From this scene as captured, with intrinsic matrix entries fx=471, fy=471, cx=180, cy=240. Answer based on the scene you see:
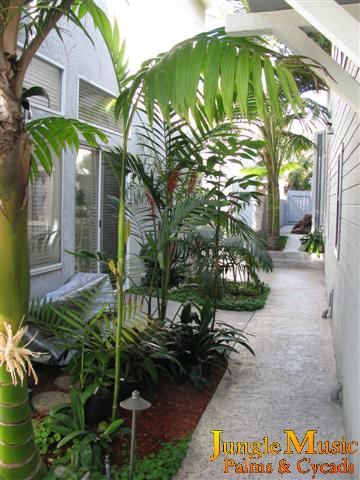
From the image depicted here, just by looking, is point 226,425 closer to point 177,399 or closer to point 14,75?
point 177,399

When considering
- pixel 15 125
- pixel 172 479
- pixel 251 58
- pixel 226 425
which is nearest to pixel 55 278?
pixel 226 425

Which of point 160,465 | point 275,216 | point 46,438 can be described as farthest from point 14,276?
point 275,216

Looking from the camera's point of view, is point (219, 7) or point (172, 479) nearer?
point (172, 479)

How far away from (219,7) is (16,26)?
38.6 ft

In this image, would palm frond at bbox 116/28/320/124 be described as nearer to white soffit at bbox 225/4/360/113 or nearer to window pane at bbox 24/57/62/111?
white soffit at bbox 225/4/360/113

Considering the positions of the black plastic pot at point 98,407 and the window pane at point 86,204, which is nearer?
the black plastic pot at point 98,407

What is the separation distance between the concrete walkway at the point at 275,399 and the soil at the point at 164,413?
9 centimetres

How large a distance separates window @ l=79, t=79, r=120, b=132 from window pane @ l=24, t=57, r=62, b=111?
66cm

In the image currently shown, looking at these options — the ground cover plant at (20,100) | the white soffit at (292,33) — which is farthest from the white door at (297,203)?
the ground cover plant at (20,100)

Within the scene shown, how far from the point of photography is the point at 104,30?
2.72 m

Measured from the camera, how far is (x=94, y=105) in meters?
6.89

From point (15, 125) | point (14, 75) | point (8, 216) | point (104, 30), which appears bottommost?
point (8, 216)

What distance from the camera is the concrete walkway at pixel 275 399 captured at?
3037 mm

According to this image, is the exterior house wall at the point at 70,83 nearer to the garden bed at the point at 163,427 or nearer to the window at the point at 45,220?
the window at the point at 45,220
